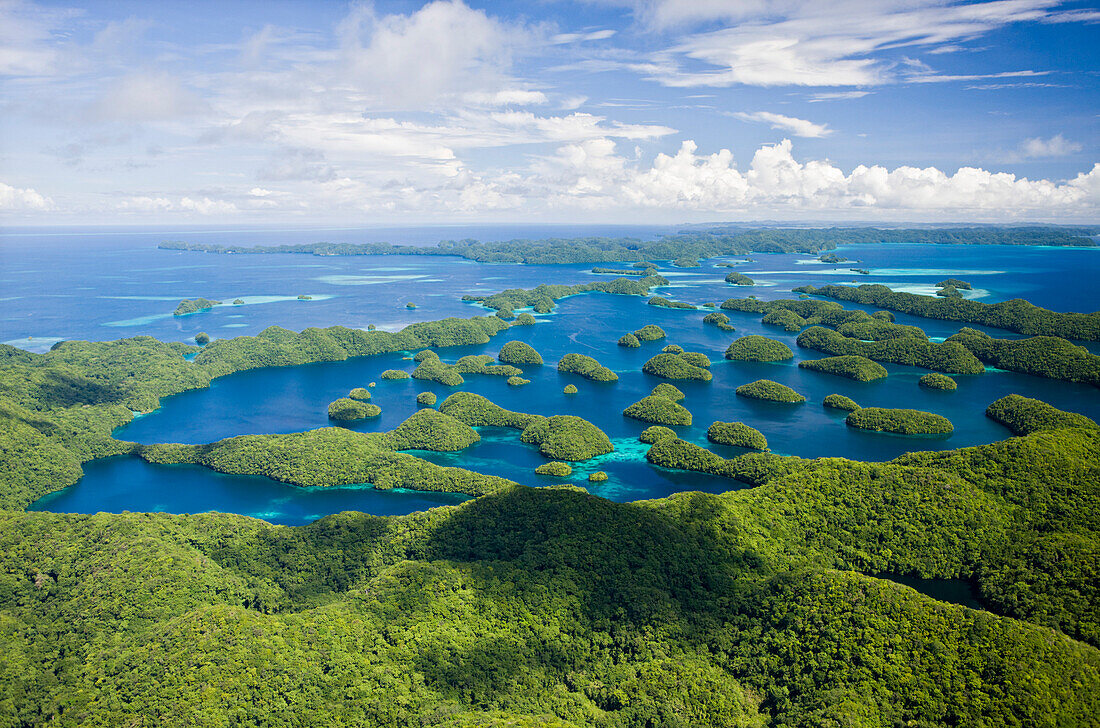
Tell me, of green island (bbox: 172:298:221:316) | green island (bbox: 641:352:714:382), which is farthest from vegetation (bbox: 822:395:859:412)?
green island (bbox: 172:298:221:316)

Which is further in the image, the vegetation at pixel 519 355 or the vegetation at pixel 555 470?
the vegetation at pixel 519 355

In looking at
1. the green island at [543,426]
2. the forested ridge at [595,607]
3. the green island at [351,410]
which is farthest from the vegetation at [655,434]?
the green island at [351,410]

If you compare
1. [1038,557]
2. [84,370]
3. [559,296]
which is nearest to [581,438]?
[1038,557]

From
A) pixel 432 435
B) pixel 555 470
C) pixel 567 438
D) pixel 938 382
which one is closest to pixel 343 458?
pixel 432 435

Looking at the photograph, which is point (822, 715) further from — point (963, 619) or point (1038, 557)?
point (1038, 557)

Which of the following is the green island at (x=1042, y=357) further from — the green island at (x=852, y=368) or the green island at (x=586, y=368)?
the green island at (x=586, y=368)

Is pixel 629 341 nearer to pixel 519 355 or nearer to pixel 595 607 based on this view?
pixel 519 355
